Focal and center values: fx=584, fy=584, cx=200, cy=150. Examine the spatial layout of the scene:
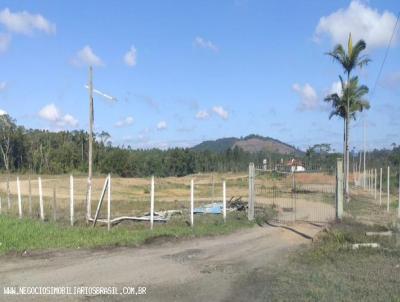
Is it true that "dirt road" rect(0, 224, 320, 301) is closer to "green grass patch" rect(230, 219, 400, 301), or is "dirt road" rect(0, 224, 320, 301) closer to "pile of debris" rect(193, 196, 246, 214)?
"green grass patch" rect(230, 219, 400, 301)

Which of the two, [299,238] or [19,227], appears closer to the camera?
[299,238]

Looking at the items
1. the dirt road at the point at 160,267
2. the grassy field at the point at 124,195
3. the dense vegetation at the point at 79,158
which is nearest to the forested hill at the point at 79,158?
the dense vegetation at the point at 79,158

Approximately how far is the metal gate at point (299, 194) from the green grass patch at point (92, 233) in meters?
3.67

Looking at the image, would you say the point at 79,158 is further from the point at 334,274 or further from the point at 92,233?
the point at 334,274

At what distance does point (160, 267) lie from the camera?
483 inches

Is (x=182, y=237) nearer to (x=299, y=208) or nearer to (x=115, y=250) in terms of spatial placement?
(x=115, y=250)

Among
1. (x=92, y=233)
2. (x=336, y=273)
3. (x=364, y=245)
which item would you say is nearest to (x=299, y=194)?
(x=92, y=233)

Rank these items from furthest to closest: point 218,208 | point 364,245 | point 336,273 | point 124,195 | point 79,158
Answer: point 79,158 < point 124,195 < point 218,208 < point 364,245 < point 336,273

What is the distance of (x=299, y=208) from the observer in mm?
27375

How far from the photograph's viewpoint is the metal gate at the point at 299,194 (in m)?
24.1

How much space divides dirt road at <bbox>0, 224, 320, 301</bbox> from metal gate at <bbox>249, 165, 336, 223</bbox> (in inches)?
283

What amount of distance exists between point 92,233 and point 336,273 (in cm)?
851

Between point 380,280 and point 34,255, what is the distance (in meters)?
8.00

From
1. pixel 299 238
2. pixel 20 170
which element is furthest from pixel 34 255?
pixel 20 170
